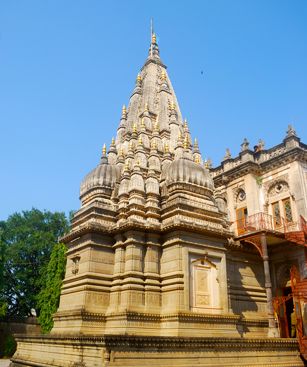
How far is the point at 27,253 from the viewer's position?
37250 millimetres

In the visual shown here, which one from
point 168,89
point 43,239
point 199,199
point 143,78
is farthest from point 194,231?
point 43,239

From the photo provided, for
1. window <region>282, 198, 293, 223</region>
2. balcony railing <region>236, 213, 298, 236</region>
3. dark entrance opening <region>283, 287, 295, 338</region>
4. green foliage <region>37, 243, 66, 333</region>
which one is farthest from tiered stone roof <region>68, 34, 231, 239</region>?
green foliage <region>37, 243, 66, 333</region>

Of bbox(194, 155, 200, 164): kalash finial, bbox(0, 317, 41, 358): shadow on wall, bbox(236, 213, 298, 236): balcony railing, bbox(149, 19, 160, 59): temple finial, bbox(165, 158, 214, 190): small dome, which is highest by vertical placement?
bbox(149, 19, 160, 59): temple finial

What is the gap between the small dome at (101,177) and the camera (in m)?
18.4

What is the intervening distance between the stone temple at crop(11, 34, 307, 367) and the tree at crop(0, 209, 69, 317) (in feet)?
63.9

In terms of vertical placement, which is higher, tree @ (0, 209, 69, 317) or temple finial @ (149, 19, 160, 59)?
temple finial @ (149, 19, 160, 59)

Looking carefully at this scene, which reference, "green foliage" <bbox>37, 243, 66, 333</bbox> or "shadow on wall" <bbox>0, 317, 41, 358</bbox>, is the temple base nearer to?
"green foliage" <bbox>37, 243, 66, 333</bbox>

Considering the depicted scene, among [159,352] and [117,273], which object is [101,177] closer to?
[117,273]

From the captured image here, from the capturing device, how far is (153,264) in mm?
15836

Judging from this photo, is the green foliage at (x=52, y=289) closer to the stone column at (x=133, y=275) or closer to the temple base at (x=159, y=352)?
the temple base at (x=159, y=352)

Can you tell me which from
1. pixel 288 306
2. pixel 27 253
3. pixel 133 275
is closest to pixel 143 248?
pixel 133 275

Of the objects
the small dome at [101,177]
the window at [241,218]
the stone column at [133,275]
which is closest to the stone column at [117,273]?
the stone column at [133,275]

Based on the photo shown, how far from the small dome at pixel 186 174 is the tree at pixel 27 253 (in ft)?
72.4

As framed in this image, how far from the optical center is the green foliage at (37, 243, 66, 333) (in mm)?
29953
